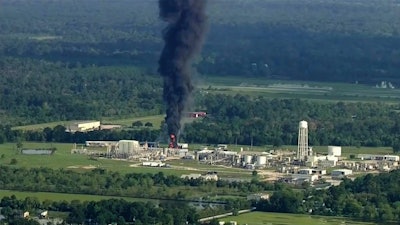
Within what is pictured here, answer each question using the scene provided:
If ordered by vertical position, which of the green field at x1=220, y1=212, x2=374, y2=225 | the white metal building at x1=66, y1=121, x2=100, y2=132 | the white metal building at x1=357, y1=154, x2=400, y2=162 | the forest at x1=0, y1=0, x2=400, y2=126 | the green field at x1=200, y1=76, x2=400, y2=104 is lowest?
the green field at x1=220, y1=212, x2=374, y2=225

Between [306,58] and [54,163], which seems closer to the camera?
[54,163]

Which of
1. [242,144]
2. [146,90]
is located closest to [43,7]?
[146,90]

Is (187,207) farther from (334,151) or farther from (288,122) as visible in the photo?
(288,122)

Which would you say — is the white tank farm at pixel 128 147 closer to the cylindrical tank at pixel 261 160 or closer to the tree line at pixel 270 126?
the tree line at pixel 270 126

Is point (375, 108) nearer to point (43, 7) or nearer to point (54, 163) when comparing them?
point (54, 163)

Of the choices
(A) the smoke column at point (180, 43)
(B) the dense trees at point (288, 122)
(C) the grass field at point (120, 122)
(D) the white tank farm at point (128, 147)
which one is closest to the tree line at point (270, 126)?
(B) the dense trees at point (288, 122)

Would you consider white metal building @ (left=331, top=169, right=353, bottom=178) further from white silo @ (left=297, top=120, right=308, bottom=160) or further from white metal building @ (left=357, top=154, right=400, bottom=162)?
white metal building @ (left=357, top=154, right=400, bottom=162)

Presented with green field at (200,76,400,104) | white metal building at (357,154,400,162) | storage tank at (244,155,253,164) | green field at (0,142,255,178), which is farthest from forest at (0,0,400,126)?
storage tank at (244,155,253,164)

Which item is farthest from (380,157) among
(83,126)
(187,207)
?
(187,207)
